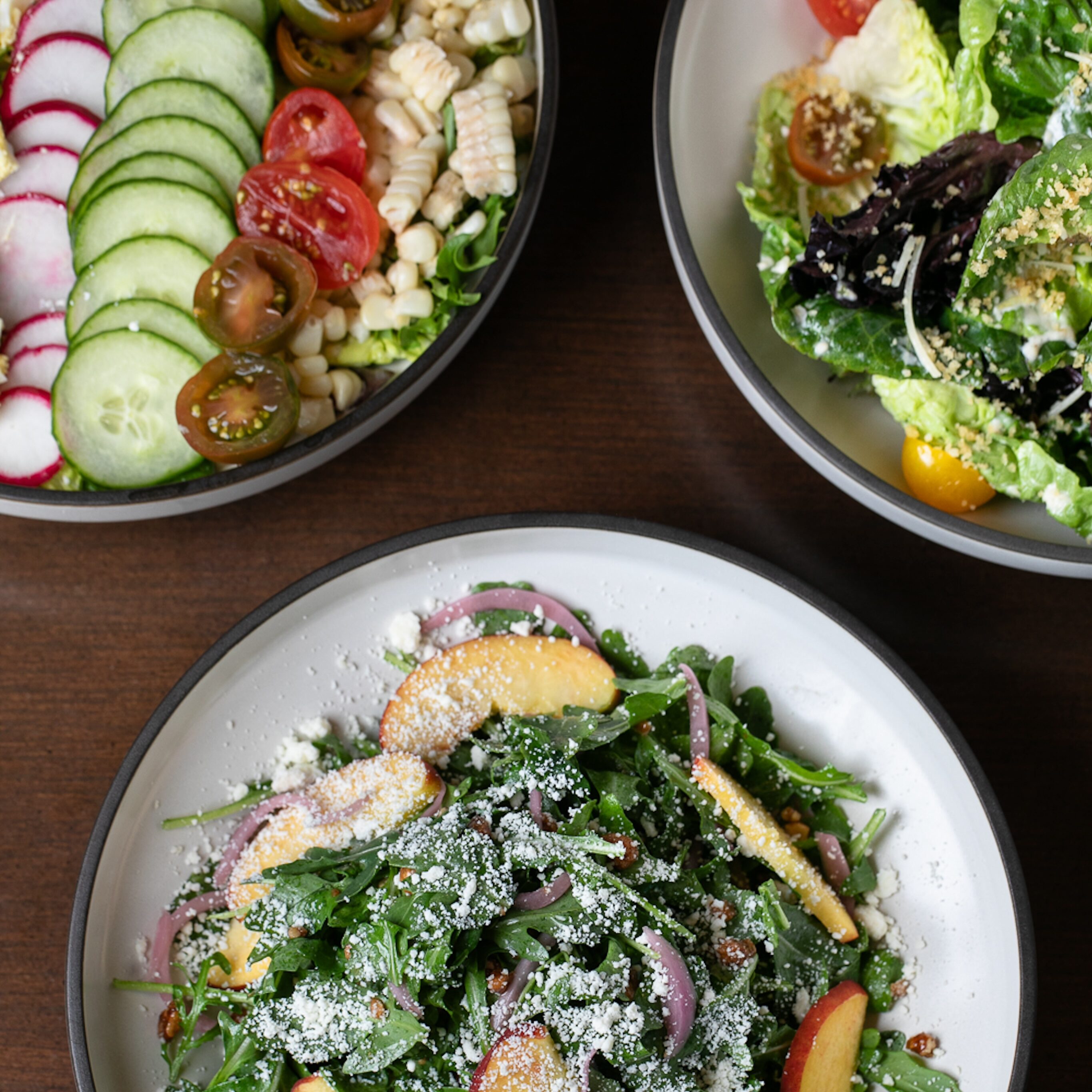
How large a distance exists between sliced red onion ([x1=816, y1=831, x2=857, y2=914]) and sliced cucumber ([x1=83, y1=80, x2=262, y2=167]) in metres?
1.40

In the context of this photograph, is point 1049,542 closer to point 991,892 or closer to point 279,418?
point 991,892

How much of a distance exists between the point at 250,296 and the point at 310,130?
0.29 m

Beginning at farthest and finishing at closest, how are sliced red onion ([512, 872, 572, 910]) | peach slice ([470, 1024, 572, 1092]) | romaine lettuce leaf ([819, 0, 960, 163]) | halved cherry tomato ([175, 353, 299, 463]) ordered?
romaine lettuce leaf ([819, 0, 960, 163]) → halved cherry tomato ([175, 353, 299, 463]) → sliced red onion ([512, 872, 572, 910]) → peach slice ([470, 1024, 572, 1092])

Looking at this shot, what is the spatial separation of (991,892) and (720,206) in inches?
44.9

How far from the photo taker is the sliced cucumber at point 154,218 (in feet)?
5.05

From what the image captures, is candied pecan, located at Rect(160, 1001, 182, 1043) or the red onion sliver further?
candied pecan, located at Rect(160, 1001, 182, 1043)

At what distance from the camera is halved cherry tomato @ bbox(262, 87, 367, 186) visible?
1.55m

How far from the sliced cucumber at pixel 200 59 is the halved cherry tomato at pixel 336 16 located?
0.29ft

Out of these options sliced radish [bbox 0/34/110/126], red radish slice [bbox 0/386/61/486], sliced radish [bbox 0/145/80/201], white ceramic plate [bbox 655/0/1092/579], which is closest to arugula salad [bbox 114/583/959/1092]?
white ceramic plate [bbox 655/0/1092/579]

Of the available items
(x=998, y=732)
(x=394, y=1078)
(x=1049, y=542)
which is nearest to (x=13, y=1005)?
(x=394, y=1078)

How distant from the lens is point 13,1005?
1.59m

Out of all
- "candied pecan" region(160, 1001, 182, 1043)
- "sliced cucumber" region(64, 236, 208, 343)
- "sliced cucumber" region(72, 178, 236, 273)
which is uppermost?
"sliced cucumber" region(72, 178, 236, 273)

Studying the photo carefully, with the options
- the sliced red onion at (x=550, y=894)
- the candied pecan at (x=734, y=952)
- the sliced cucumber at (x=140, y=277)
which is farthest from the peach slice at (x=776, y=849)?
the sliced cucumber at (x=140, y=277)

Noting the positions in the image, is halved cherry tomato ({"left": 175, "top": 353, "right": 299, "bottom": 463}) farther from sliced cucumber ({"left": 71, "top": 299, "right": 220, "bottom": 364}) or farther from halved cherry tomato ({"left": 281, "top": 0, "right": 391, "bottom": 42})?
halved cherry tomato ({"left": 281, "top": 0, "right": 391, "bottom": 42})
